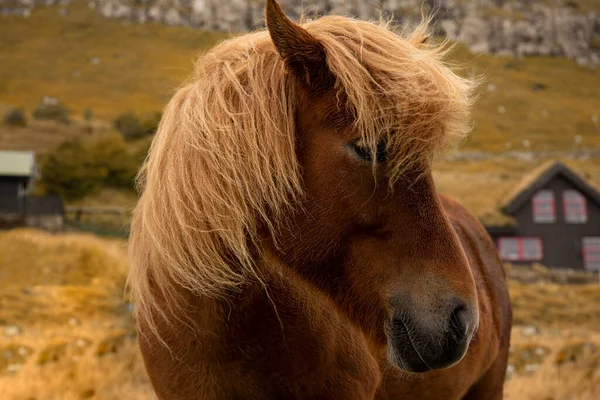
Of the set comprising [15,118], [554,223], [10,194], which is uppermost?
[10,194]

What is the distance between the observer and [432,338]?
197 centimetres

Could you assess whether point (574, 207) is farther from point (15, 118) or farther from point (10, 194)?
point (15, 118)

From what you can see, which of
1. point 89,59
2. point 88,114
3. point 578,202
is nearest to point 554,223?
point 578,202

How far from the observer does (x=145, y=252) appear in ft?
8.59

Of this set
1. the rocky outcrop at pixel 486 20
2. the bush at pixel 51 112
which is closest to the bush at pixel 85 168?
the bush at pixel 51 112

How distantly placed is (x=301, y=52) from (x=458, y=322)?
112 cm

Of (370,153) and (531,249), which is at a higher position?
(370,153)

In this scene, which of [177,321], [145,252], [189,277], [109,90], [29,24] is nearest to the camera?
[189,277]

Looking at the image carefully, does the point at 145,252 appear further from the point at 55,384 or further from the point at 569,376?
the point at 569,376

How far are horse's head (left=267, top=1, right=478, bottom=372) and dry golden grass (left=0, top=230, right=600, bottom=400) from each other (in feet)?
9.06

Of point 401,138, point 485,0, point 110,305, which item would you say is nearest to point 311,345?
point 401,138

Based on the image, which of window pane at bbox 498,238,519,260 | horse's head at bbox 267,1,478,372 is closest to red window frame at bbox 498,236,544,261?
window pane at bbox 498,238,519,260

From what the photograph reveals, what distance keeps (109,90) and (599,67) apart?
62379mm

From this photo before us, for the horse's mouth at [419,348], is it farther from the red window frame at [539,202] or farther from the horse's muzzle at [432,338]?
the red window frame at [539,202]
